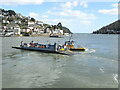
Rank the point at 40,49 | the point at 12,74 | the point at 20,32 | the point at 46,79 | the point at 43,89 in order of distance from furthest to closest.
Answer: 1. the point at 20,32
2. the point at 40,49
3. the point at 12,74
4. the point at 46,79
5. the point at 43,89

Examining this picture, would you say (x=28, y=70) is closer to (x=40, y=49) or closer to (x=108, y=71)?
(x=108, y=71)

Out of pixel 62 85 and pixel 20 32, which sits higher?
pixel 20 32

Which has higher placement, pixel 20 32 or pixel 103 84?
pixel 20 32

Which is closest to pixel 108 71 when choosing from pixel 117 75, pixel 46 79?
pixel 117 75

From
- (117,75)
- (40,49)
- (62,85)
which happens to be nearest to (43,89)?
(62,85)

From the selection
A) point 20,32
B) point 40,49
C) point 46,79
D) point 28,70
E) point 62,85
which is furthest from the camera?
point 20,32

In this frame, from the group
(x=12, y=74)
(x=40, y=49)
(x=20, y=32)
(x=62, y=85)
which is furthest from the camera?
(x=20, y=32)

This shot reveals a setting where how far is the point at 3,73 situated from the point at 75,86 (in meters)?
10.5

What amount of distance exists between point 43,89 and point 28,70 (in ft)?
26.6

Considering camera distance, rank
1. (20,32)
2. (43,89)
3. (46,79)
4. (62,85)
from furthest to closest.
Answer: (20,32) → (46,79) → (62,85) → (43,89)

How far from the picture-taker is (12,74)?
896 inches

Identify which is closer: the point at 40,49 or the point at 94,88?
the point at 94,88

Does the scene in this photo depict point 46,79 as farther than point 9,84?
Yes

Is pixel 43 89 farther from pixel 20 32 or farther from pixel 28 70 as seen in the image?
pixel 20 32
